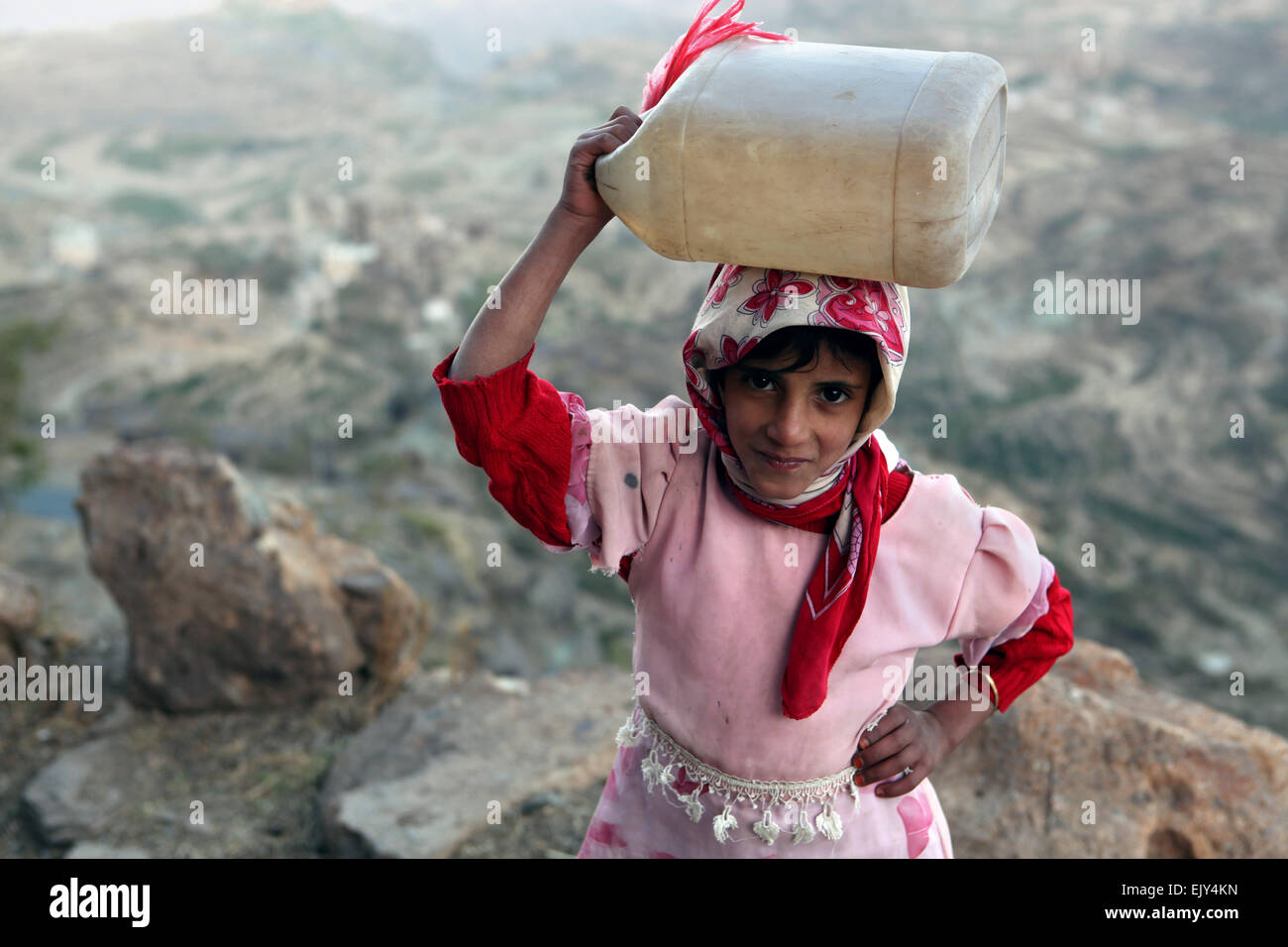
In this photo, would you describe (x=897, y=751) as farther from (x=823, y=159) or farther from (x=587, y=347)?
(x=587, y=347)

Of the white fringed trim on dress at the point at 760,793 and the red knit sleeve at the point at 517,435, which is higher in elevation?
the red knit sleeve at the point at 517,435

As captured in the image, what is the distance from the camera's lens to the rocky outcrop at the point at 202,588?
3.73 metres

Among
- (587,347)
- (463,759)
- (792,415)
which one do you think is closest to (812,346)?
(792,415)

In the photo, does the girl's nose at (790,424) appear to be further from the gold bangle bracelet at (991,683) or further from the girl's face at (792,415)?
the gold bangle bracelet at (991,683)

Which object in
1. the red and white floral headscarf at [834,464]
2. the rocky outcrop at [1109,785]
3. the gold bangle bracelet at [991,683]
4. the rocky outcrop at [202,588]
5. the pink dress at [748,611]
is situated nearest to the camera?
the red and white floral headscarf at [834,464]

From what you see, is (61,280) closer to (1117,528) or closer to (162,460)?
(1117,528)

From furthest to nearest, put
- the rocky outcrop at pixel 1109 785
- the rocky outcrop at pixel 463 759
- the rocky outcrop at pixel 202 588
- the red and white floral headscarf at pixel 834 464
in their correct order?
the rocky outcrop at pixel 202 588 → the rocky outcrop at pixel 463 759 → the rocky outcrop at pixel 1109 785 → the red and white floral headscarf at pixel 834 464

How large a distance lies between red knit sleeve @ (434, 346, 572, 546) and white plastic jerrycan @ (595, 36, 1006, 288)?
0.29 m

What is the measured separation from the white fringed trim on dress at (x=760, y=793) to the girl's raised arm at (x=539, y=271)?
2.33 feet

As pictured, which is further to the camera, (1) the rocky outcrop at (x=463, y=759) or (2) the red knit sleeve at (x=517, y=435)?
(1) the rocky outcrop at (x=463, y=759)

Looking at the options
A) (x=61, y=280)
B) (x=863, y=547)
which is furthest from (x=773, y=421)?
(x=61, y=280)

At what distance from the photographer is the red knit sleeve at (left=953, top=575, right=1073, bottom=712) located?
5.74 feet

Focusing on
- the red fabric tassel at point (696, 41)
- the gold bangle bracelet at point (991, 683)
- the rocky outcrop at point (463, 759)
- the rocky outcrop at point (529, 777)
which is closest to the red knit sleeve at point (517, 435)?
the red fabric tassel at point (696, 41)

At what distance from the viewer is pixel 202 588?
3.76 m
